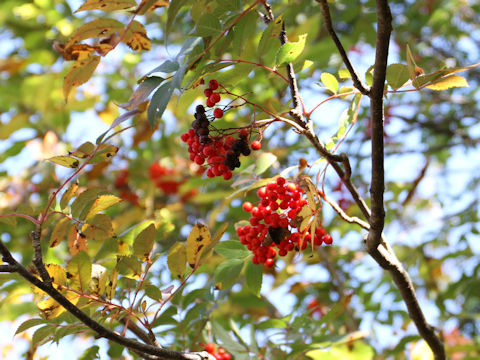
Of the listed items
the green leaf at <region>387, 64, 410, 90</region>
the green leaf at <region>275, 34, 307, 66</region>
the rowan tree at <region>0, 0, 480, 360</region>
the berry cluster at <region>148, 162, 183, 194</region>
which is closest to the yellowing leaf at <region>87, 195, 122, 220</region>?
the rowan tree at <region>0, 0, 480, 360</region>

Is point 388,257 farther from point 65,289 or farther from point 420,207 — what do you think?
point 420,207

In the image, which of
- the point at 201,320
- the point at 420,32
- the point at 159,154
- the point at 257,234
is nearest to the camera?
the point at 257,234

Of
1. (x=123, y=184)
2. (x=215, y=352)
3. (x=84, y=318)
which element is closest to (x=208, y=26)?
(x=84, y=318)

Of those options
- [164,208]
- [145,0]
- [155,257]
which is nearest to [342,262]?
[164,208]

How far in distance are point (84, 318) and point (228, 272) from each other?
0.44 metres

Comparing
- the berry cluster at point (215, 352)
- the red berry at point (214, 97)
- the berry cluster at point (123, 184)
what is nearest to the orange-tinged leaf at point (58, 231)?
the red berry at point (214, 97)

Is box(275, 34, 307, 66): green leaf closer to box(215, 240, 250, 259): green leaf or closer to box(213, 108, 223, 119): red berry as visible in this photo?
box(213, 108, 223, 119): red berry

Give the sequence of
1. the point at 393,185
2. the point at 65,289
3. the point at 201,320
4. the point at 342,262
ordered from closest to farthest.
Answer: the point at 65,289 < the point at 201,320 < the point at 393,185 < the point at 342,262

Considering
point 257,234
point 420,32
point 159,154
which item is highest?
point 420,32

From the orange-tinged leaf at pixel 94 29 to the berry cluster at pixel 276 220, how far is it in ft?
1.42

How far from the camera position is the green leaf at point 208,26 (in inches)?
30.9

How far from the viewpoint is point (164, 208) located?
2555mm

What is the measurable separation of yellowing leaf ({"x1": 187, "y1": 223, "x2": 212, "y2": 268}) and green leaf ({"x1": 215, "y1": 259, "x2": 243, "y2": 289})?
171 millimetres

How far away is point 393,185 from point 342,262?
1.85 feet
